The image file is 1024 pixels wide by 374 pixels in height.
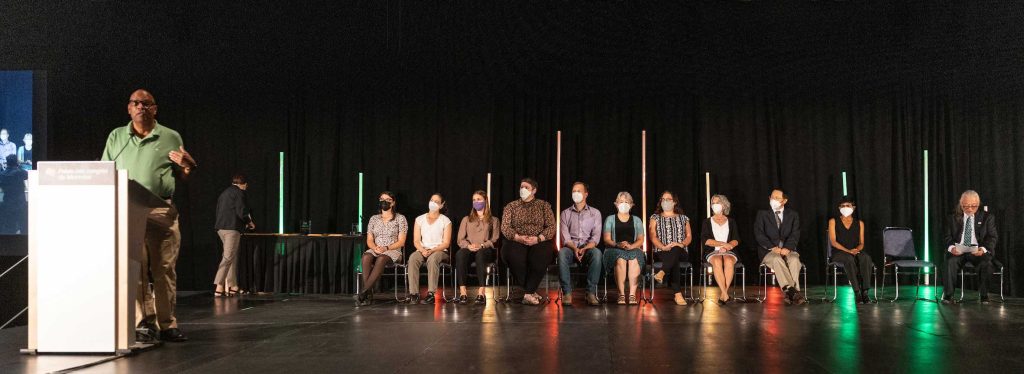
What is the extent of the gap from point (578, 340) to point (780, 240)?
377 cm

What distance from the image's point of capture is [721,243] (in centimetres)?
755

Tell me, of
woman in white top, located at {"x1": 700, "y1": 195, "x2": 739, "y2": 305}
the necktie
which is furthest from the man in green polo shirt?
the necktie

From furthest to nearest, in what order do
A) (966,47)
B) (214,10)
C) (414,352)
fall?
1. (214,10)
2. (966,47)
3. (414,352)

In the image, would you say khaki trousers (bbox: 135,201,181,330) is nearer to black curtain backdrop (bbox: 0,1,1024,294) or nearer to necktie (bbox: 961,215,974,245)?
black curtain backdrop (bbox: 0,1,1024,294)

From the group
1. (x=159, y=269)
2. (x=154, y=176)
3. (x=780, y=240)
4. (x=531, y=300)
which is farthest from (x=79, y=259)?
(x=780, y=240)

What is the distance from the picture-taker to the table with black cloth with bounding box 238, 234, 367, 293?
27.2 feet

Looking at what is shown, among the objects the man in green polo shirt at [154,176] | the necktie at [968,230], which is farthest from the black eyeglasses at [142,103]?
the necktie at [968,230]

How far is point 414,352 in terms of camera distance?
414 cm

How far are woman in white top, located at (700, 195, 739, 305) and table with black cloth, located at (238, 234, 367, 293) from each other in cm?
338

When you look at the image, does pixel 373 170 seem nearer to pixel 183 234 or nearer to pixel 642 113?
pixel 183 234

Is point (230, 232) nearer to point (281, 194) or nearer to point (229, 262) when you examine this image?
point (229, 262)

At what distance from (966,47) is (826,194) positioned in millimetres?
2150

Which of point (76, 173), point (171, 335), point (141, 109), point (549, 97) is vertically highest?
point (549, 97)

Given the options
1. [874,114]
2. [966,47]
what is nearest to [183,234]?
[874,114]
